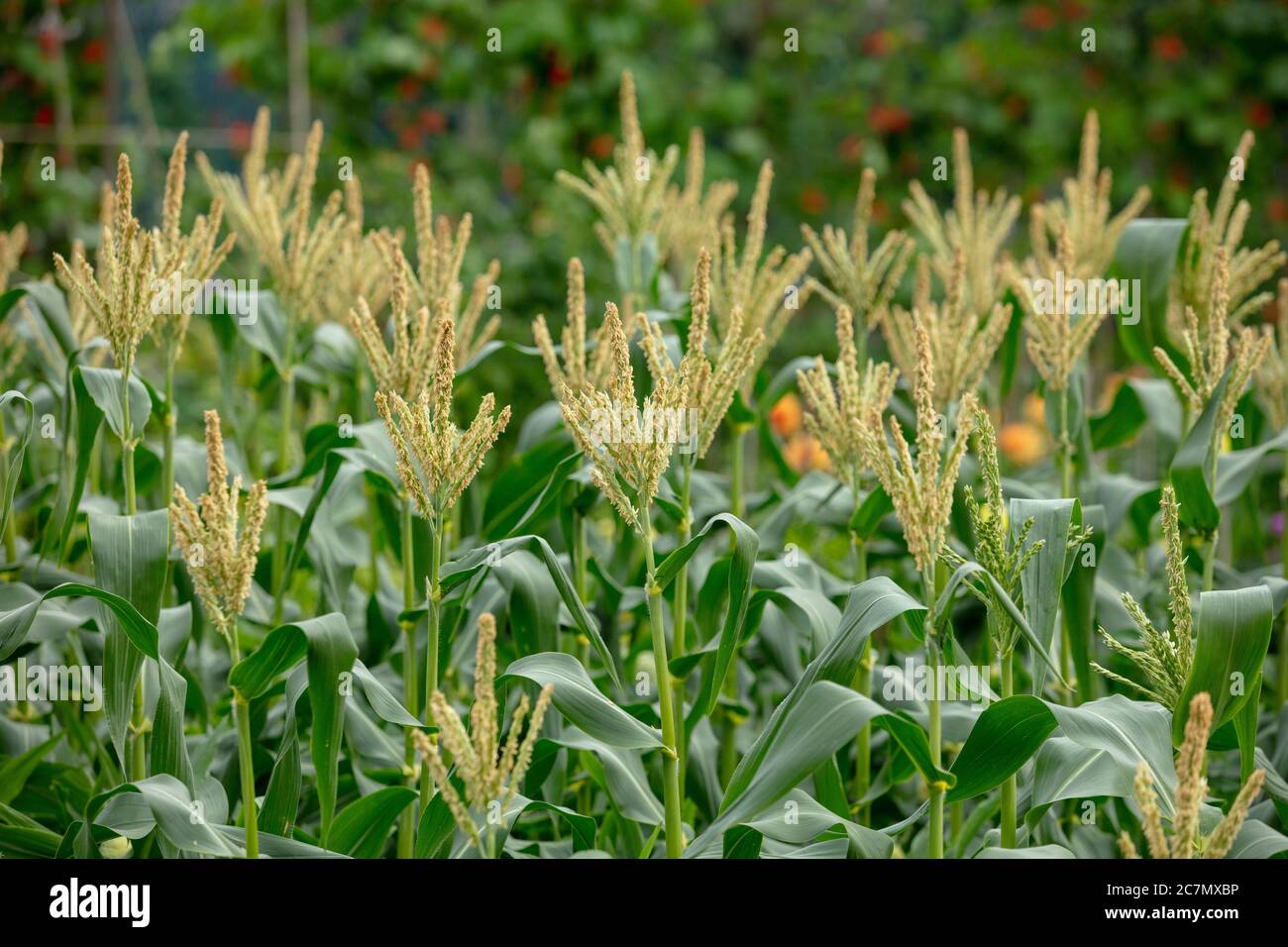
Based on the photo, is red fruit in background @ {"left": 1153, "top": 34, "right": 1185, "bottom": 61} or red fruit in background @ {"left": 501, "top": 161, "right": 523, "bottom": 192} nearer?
red fruit in background @ {"left": 1153, "top": 34, "right": 1185, "bottom": 61}

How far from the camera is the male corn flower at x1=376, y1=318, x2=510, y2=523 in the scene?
1.46m

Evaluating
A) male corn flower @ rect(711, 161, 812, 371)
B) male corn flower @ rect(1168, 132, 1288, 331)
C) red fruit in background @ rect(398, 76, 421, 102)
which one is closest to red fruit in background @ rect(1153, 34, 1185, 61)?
red fruit in background @ rect(398, 76, 421, 102)

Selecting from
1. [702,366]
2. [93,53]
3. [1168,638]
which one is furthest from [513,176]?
[1168,638]

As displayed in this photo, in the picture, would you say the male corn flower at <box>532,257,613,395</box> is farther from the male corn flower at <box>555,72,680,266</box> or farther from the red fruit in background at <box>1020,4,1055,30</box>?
the red fruit in background at <box>1020,4,1055,30</box>

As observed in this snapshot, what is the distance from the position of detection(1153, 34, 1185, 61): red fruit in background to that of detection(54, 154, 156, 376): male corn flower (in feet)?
17.0

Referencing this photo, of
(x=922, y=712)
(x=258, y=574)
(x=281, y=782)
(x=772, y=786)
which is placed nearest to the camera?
(x=772, y=786)

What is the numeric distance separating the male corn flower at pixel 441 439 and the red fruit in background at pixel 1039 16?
17.0 ft

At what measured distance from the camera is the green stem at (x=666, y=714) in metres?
1.55

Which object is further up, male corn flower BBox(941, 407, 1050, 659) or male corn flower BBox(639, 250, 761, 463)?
male corn flower BBox(639, 250, 761, 463)

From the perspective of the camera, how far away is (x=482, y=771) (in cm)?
128

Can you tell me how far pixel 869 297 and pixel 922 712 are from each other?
0.81 m

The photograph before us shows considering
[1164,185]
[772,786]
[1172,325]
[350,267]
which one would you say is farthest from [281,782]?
[1164,185]

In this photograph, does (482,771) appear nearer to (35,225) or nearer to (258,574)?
(258,574)

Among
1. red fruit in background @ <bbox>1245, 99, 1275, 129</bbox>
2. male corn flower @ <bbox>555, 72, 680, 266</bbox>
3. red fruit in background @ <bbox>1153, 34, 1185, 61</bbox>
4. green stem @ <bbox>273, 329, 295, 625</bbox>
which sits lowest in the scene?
green stem @ <bbox>273, 329, 295, 625</bbox>
